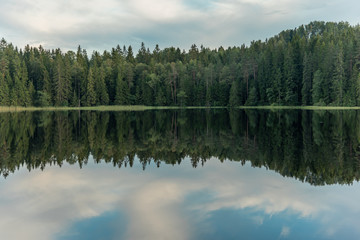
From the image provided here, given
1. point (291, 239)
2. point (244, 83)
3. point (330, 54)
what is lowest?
point (291, 239)

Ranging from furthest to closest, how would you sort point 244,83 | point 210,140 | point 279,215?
point 244,83
point 210,140
point 279,215

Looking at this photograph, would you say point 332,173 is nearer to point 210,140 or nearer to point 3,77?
point 210,140

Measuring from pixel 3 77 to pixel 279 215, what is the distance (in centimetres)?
11558

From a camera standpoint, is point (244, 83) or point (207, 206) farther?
point (244, 83)

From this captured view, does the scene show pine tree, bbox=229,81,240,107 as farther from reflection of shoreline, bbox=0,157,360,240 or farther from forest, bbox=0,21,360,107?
reflection of shoreline, bbox=0,157,360,240

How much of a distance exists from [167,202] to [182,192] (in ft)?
4.13

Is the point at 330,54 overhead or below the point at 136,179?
overhead

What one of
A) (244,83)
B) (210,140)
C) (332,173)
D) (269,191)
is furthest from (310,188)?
(244,83)

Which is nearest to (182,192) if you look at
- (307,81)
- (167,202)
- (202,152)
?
(167,202)

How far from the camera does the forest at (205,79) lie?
299ft

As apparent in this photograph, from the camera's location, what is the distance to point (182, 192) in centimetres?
1142

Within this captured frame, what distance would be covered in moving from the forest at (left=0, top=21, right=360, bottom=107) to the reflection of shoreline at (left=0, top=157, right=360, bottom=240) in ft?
281

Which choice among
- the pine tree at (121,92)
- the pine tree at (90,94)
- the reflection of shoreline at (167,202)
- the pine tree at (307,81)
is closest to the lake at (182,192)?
the reflection of shoreline at (167,202)

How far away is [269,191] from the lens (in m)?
11.4
